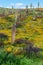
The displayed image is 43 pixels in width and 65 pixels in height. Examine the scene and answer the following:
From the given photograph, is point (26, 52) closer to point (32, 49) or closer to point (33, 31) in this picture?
point (32, 49)

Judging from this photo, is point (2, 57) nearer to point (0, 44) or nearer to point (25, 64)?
point (25, 64)

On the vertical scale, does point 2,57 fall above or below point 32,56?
above

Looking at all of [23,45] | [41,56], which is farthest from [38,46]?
[41,56]

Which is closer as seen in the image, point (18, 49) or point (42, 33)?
point (18, 49)

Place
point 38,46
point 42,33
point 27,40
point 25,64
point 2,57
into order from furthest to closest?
point 42,33, point 27,40, point 38,46, point 2,57, point 25,64

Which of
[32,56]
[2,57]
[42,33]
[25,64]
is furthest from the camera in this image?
[42,33]

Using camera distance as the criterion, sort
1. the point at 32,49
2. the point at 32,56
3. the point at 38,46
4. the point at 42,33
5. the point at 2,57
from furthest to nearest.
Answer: the point at 42,33, the point at 38,46, the point at 32,49, the point at 32,56, the point at 2,57

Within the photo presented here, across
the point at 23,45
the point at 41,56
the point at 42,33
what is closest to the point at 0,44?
the point at 23,45

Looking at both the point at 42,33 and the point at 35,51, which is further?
the point at 42,33

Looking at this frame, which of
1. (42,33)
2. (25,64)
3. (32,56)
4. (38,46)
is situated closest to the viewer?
(25,64)
